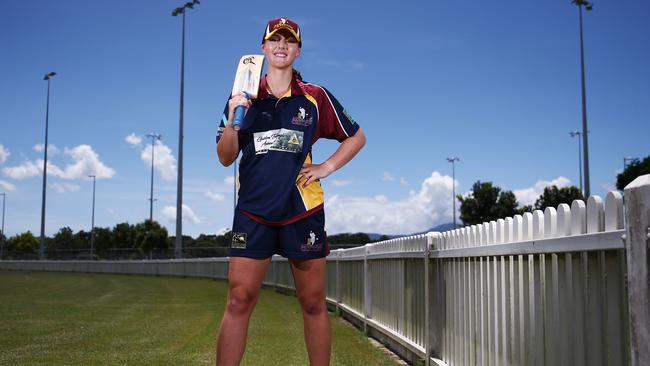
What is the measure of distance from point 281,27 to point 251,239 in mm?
1190

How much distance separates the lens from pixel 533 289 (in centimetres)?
401

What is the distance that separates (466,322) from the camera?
18.2ft

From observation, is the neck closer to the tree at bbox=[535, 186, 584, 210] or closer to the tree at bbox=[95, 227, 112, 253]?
the tree at bbox=[535, 186, 584, 210]

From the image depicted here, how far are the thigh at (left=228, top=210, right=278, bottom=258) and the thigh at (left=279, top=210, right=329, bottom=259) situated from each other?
0.08 metres

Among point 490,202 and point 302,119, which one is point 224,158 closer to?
point 302,119

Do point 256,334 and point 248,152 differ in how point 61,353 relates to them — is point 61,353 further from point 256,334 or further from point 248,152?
point 248,152

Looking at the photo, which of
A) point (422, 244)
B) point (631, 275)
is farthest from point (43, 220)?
point (631, 275)

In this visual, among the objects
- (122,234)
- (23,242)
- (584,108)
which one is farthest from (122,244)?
(584,108)

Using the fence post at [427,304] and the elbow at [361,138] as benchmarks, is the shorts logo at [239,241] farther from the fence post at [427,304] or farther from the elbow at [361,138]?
the fence post at [427,304]

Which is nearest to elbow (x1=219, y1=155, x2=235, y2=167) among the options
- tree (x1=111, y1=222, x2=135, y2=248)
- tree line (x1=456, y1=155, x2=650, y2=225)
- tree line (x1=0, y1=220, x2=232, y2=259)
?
tree line (x1=0, y1=220, x2=232, y2=259)

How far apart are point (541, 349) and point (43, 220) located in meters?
60.6

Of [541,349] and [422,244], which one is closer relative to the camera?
[541,349]

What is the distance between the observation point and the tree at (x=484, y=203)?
8156 cm

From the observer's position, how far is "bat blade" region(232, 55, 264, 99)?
399 cm
